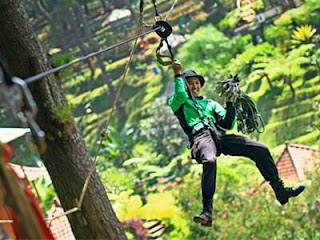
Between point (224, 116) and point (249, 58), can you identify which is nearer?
point (224, 116)

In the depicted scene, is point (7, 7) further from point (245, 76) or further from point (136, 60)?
point (136, 60)

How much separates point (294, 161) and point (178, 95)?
27.1 feet

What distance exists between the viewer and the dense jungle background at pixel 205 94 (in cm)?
1003

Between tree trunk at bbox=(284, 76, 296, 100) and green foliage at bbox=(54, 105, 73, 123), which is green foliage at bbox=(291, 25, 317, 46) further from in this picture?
green foliage at bbox=(54, 105, 73, 123)

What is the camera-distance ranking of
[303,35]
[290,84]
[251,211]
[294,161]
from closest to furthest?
[251,211], [294,161], [290,84], [303,35]

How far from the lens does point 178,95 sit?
145 inches

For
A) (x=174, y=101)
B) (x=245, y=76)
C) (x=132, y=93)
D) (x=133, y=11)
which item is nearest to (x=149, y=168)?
(x=245, y=76)

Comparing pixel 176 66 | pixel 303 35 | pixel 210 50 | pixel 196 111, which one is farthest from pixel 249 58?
pixel 176 66

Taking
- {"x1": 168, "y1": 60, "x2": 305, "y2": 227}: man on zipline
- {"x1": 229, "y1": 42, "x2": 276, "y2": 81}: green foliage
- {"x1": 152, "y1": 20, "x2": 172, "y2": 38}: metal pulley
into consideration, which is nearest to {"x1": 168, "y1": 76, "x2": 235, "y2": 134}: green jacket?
{"x1": 168, "y1": 60, "x2": 305, "y2": 227}: man on zipline

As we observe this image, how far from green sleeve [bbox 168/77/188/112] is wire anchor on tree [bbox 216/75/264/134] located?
0.17m

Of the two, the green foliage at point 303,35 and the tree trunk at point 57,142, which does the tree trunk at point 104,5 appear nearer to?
the green foliage at point 303,35

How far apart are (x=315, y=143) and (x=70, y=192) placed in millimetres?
10087

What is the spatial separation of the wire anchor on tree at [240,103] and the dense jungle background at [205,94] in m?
5.41

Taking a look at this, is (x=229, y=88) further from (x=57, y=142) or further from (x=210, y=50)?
(x=210, y=50)
